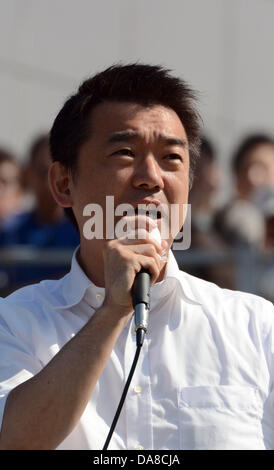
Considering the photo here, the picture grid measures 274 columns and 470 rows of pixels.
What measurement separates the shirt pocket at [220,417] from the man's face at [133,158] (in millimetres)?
567

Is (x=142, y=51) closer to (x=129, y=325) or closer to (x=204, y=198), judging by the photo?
(x=204, y=198)

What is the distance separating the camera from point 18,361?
2703 millimetres

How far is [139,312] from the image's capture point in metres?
2.37

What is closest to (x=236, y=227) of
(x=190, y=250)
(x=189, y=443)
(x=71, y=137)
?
(x=190, y=250)

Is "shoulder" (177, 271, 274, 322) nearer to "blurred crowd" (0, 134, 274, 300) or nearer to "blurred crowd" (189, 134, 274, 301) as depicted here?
"blurred crowd" (0, 134, 274, 300)

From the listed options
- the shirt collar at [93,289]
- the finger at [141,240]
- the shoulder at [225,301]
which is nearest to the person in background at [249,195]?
the shoulder at [225,301]

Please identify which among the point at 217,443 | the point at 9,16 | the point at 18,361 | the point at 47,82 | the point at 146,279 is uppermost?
the point at 9,16

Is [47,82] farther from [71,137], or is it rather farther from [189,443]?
[189,443]

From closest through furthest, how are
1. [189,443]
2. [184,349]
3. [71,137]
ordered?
[189,443], [184,349], [71,137]

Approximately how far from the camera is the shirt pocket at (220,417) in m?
2.66

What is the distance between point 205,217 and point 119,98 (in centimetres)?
289

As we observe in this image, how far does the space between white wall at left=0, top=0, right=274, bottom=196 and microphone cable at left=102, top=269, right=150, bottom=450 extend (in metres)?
5.01

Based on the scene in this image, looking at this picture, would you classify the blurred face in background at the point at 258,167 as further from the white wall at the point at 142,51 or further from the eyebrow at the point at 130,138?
the eyebrow at the point at 130,138

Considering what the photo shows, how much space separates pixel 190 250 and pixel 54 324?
2.73 meters
